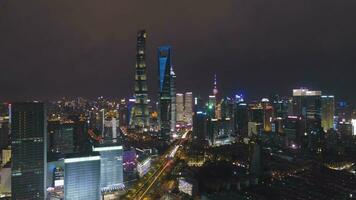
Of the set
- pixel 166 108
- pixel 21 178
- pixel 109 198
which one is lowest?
pixel 109 198

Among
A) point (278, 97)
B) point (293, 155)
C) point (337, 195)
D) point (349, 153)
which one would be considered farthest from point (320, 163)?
point (278, 97)

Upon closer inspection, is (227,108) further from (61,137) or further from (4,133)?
(4,133)

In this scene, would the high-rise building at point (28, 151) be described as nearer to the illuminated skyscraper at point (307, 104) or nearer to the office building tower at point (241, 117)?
the illuminated skyscraper at point (307, 104)

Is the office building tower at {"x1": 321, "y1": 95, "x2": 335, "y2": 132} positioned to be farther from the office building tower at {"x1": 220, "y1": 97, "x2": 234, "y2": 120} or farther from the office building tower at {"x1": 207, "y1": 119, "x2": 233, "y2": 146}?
the office building tower at {"x1": 207, "y1": 119, "x2": 233, "y2": 146}

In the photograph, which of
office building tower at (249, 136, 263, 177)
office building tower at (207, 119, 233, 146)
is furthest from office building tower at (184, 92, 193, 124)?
office building tower at (249, 136, 263, 177)

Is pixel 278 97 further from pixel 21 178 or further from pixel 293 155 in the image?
pixel 21 178

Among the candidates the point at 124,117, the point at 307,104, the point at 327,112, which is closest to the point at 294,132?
the point at 327,112

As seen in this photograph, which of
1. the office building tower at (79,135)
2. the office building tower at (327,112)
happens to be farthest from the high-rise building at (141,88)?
the office building tower at (327,112)
